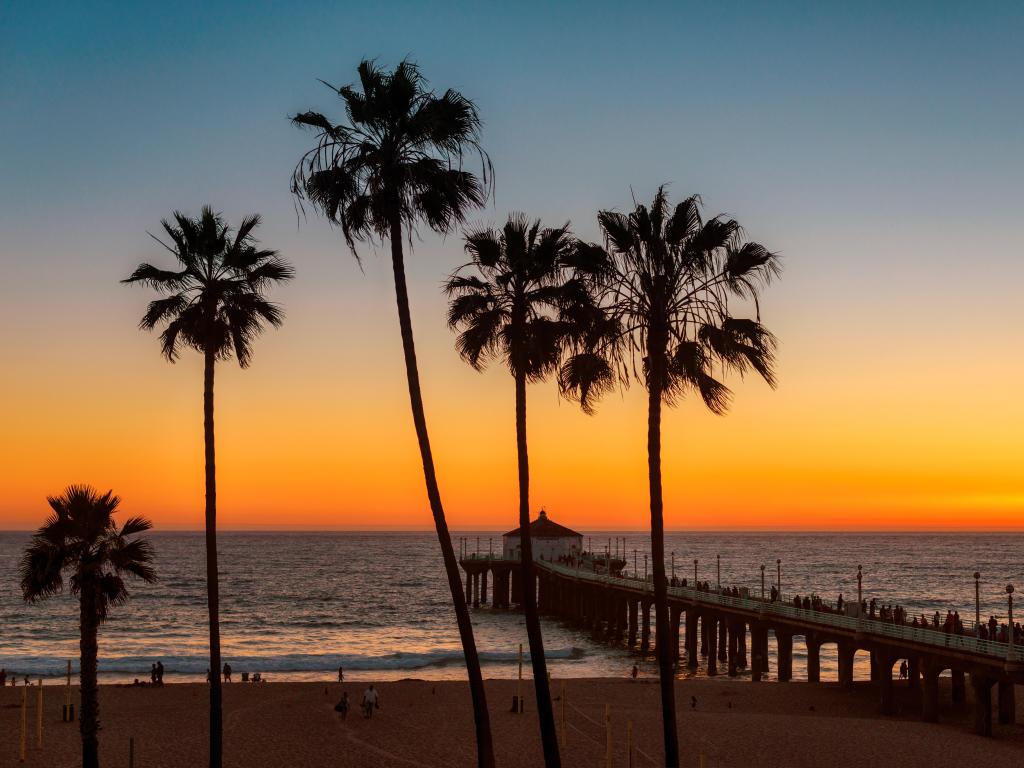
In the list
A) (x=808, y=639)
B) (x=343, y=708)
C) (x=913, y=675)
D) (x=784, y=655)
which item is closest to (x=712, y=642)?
(x=784, y=655)

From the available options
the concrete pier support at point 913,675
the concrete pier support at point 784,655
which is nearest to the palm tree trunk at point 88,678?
the concrete pier support at point 913,675

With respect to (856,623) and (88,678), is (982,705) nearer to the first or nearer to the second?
(856,623)

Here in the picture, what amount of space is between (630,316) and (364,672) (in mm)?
39197

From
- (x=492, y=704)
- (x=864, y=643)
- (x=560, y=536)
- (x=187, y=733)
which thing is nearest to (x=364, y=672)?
(x=492, y=704)

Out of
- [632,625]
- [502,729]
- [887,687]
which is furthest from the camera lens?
[632,625]

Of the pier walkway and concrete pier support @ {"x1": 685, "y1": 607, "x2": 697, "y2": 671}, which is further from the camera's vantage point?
concrete pier support @ {"x1": 685, "y1": 607, "x2": 697, "y2": 671}

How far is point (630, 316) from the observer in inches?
633

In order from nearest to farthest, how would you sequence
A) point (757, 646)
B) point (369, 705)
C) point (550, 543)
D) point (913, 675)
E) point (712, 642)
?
point (369, 705) < point (913, 675) < point (757, 646) < point (712, 642) < point (550, 543)

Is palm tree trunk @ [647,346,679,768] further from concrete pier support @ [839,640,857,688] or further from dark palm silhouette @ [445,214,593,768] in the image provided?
concrete pier support @ [839,640,857,688]

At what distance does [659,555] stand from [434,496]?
3531 millimetres

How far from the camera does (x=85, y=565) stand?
1886 centimetres

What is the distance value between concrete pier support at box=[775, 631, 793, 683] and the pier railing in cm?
123

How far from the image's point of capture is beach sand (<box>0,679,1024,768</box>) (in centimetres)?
2598

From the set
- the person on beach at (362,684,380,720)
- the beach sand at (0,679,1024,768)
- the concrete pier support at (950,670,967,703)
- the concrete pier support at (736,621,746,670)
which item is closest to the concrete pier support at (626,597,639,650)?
the concrete pier support at (736,621,746,670)
